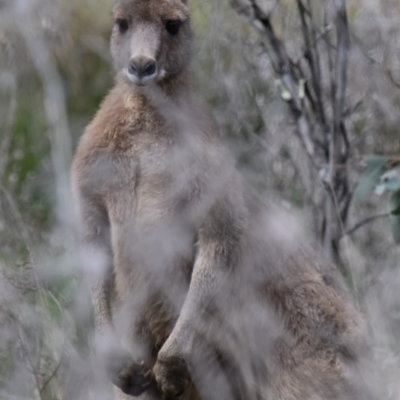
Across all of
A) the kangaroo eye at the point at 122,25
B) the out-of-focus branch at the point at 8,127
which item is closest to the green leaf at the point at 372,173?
the kangaroo eye at the point at 122,25

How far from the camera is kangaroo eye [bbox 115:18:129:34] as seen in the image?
12.7 feet

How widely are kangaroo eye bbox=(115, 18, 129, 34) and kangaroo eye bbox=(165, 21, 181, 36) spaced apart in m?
0.18

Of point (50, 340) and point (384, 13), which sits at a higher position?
point (384, 13)

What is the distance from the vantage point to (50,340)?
4.39 m

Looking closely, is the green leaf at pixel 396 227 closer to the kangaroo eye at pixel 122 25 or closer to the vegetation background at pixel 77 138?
the vegetation background at pixel 77 138

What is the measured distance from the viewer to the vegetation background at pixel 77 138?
4.42m

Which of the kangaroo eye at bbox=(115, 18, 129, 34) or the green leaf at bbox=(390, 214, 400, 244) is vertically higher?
the kangaroo eye at bbox=(115, 18, 129, 34)

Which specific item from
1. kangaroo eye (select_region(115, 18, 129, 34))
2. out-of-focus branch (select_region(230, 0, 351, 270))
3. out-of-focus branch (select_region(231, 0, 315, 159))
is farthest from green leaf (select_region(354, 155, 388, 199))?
kangaroo eye (select_region(115, 18, 129, 34))

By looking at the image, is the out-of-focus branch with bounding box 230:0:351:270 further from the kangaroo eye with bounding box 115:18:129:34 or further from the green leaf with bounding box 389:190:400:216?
the kangaroo eye with bounding box 115:18:129:34

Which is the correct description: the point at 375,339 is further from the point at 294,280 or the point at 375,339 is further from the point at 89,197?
the point at 89,197

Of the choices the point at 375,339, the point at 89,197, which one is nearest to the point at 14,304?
the point at 89,197

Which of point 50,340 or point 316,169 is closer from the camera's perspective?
point 50,340

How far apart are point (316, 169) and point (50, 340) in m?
2.02

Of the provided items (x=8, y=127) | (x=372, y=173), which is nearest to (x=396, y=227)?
(x=372, y=173)
